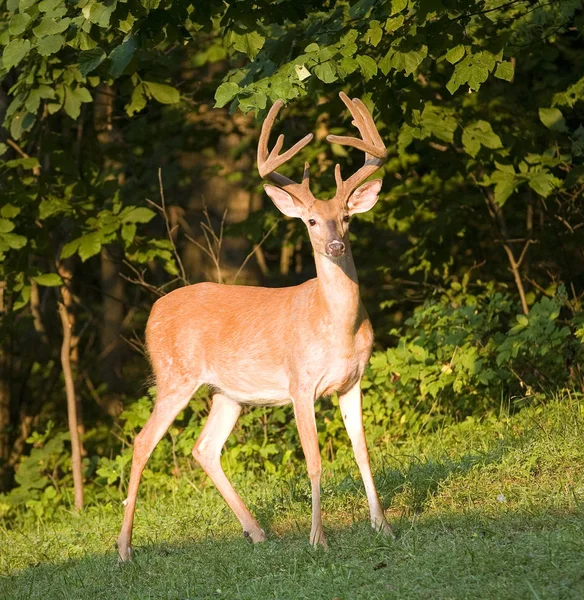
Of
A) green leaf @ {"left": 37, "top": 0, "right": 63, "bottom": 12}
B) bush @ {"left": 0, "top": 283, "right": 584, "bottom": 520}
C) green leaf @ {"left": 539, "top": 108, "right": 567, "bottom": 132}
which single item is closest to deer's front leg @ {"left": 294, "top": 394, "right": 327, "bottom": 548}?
bush @ {"left": 0, "top": 283, "right": 584, "bottom": 520}

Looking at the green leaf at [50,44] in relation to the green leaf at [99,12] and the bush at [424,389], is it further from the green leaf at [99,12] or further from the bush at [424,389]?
the bush at [424,389]

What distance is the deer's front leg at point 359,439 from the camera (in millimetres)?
6301

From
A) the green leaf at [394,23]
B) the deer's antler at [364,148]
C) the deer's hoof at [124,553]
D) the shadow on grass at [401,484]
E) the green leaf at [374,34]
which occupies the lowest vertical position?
the shadow on grass at [401,484]

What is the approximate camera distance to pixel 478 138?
8945 mm

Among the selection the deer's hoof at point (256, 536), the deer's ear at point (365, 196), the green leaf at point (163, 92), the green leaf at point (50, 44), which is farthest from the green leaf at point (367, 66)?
the deer's hoof at point (256, 536)

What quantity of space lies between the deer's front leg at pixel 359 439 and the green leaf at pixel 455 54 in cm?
199

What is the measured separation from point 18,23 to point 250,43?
1417 millimetres

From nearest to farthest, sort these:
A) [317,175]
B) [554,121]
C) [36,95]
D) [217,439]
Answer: [217,439]
[36,95]
[554,121]
[317,175]

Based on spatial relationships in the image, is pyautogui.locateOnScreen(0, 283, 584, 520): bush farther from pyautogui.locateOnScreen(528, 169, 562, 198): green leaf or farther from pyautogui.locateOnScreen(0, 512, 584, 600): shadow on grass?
pyautogui.locateOnScreen(0, 512, 584, 600): shadow on grass

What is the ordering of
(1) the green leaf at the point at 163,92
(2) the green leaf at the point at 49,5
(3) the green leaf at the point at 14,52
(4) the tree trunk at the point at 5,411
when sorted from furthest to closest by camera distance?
(4) the tree trunk at the point at 5,411
(1) the green leaf at the point at 163,92
(3) the green leaf at the point at 14,52
(2) the green leaf at the point at 49,5

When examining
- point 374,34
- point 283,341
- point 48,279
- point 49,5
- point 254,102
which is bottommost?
point 48,279

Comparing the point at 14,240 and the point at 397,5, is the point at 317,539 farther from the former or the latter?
the point at 14,240

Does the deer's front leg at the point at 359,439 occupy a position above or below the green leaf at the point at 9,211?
below

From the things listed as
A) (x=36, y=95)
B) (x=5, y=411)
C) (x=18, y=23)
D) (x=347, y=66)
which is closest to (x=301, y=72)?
(x=347, y=66)
